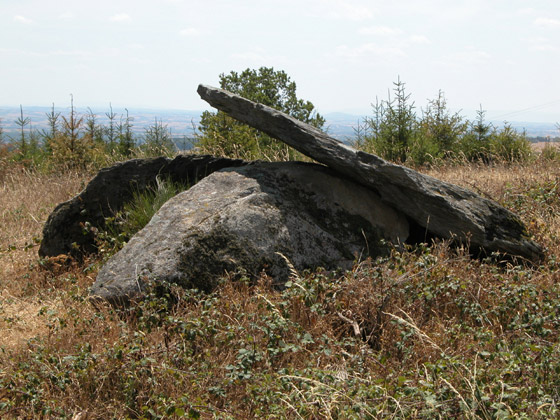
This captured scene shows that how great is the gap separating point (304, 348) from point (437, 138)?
1098 cm

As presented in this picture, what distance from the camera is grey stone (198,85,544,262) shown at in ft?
17.0

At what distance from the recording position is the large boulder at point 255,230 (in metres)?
4.48

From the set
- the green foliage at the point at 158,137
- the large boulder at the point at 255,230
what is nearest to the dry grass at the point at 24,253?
the large boulder at the point at 255,230

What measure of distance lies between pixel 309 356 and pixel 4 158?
1205 centimetres

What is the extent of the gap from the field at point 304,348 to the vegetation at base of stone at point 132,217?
36 cm

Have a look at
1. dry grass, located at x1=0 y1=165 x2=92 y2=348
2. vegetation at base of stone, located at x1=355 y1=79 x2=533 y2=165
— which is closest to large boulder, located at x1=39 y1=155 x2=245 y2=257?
dry grass, located at x1=0 y1=165 x2=92 y2=348

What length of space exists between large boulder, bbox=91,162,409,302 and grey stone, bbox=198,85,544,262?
11.2 inches

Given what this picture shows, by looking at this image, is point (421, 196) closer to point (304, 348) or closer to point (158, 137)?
point (304, 348)

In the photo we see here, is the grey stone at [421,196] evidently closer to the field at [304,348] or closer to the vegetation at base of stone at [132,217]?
the field at [304,348]

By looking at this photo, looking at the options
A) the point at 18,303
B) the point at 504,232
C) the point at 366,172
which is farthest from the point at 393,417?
the point at 18,303

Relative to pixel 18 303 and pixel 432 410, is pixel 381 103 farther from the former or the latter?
pixel 432 410

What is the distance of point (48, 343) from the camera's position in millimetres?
3752

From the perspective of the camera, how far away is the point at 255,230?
4.79m

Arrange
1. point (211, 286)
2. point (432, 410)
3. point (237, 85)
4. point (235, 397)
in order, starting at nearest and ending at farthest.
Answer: point (432, 410), point (235, 397), point (211, 286), point (237, 85)
